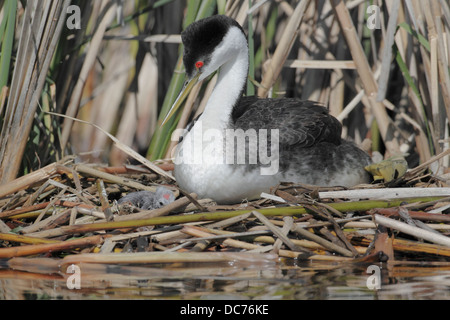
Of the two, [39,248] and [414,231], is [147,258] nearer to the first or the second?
[39,248]

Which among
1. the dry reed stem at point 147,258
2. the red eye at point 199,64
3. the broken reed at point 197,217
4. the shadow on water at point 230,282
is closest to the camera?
the shadow on water at point 230,282

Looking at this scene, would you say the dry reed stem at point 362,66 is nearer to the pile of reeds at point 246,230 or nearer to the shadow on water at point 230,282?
the pile of reeds at point 246,230

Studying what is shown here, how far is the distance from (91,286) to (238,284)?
77 centimetres

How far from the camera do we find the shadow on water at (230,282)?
3.66 m

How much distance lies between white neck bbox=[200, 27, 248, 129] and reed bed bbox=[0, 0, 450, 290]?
1.99 ft

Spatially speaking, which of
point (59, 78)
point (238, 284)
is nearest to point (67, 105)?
point (59, 78)

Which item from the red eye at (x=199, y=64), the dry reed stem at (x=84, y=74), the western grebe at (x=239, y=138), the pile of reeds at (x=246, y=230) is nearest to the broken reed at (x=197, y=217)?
the pile of reeds at (x=246, y=230)

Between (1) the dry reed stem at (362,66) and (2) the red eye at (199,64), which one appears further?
(1) the dry reed stem at (362,66)

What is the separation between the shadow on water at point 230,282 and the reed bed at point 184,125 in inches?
4.2

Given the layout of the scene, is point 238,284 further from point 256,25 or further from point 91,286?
point 256,25

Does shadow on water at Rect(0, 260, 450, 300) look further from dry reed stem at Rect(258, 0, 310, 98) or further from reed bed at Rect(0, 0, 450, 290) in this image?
dry reed stem at Rect(258, 0, 310, 98)

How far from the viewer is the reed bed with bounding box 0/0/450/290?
4547 millimetres

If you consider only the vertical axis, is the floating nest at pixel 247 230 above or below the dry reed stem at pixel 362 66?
below

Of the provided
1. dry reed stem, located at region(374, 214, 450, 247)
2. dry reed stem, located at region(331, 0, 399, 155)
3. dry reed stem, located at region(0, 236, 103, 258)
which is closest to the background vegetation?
dry reed stem, located at region(331, 0, 399, 155)
